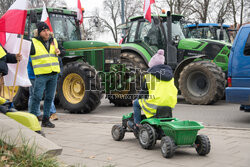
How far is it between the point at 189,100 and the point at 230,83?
3.62m

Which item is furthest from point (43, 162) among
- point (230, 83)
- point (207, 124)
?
point (230, 83)

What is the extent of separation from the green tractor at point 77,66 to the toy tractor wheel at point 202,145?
16.5 feet

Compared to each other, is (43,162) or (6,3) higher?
(6,3)

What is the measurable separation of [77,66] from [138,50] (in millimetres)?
3547

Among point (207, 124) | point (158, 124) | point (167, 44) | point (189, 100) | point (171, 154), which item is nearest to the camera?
point (171, 154)

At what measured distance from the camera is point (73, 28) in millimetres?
11445

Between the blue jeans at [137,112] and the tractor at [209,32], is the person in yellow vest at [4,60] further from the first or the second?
the tractor at [209,32]

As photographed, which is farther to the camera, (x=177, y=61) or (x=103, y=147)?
(x=177, y=61)

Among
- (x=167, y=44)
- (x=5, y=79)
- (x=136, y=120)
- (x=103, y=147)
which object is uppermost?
(x=167, y=44)

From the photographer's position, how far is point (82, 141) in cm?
599

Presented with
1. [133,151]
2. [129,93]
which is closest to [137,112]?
[133,151]

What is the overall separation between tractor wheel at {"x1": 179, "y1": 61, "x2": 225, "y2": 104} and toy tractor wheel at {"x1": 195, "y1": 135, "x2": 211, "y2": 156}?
6172 mm

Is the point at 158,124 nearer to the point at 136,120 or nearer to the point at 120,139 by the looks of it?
the point at 136,120

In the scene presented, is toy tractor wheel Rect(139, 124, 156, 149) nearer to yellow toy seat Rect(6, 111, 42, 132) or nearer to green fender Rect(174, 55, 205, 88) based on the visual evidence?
yellow toy seat Rect(6, 111, 42, 132)
